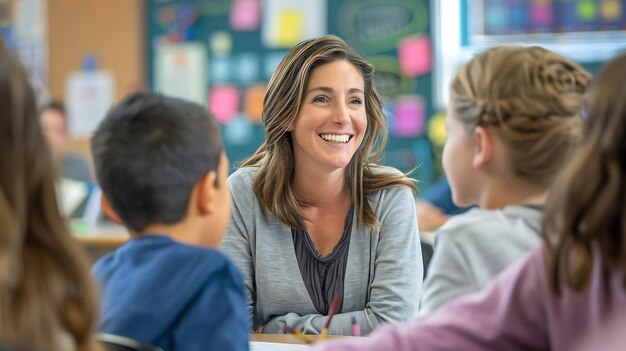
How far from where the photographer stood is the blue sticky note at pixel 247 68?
541 cm

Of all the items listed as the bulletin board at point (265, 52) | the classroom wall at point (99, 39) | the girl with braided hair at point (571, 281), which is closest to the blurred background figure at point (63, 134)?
the classroom wall at point (99, 39)

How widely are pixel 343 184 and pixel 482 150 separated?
0.84 m

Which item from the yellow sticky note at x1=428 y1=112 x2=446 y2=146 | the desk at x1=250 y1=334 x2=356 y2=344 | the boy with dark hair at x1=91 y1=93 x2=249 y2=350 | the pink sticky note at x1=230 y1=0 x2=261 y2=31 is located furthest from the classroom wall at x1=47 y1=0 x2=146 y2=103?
the boy with dark hair at x1=91 y1=93 x2=249 y2=350

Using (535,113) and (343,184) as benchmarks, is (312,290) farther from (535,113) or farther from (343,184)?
(535,113)

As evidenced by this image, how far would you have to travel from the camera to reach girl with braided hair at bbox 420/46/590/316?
1317 mm

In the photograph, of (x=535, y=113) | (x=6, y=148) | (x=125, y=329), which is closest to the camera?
(x=6, y=148)

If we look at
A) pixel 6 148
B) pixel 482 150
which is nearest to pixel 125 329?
pixel 6 148

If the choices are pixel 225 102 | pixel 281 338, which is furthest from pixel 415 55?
pixel 281 338

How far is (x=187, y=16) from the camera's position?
560 cm

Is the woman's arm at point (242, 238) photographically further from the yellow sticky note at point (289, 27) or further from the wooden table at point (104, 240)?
the yellow sticky note at point (289, 27)

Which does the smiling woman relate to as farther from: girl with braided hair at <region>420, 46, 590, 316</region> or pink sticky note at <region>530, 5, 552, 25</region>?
pink sticky note at <region>530, 5, 552, 25</region>

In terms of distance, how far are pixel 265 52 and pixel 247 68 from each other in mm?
156

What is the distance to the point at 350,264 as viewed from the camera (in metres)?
2.08

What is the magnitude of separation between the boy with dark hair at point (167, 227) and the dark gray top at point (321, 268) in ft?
2.01
